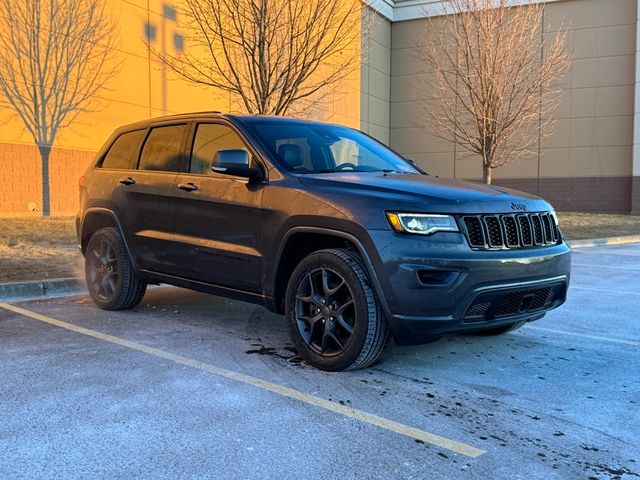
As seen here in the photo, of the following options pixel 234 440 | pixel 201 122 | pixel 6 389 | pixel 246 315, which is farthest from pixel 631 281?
pixel 6 389

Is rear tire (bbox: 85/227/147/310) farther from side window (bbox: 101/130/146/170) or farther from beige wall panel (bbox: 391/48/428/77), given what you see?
beige wall panel (bbox: 391/48/428/77)

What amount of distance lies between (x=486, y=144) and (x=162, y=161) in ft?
45.3

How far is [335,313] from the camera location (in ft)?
13.7

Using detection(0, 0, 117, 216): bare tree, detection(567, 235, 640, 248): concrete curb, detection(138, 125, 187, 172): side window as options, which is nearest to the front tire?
detection(138, 125, 187, 172): side window

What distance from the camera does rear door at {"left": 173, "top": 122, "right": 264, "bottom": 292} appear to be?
469 centimetres

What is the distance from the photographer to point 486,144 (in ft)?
58.4

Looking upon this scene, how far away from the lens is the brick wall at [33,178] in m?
13.5

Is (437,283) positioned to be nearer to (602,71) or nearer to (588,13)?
(602,71)

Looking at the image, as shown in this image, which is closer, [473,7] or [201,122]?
[201,122]

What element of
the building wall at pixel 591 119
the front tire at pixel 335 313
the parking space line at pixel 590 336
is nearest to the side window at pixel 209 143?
the front tire at pixel 335 313

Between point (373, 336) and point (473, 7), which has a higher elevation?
point (473, 7)

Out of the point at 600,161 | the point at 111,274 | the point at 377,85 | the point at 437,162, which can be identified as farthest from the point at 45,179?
the point at 600,161

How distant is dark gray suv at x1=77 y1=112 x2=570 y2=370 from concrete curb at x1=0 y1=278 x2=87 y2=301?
64.0 inches

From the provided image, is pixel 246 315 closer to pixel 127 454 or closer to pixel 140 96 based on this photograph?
pixel 127 454
